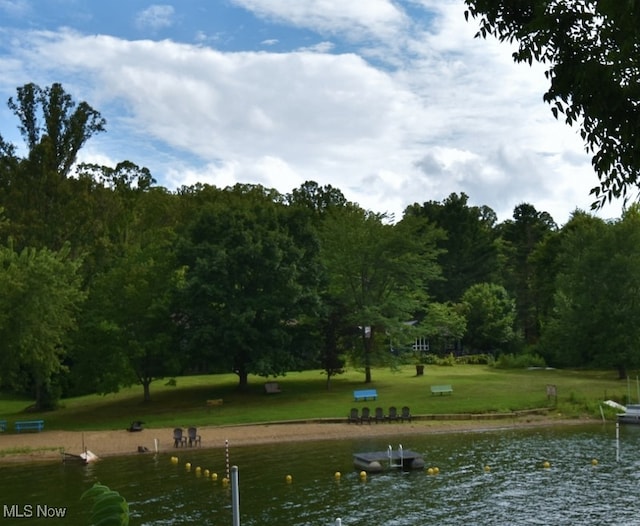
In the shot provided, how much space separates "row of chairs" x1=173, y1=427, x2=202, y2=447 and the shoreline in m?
0.36

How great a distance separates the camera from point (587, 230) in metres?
68.3

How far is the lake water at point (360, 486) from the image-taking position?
76.8ft

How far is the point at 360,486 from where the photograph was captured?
28.0 m

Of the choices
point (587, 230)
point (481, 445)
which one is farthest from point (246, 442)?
point (587, 230)

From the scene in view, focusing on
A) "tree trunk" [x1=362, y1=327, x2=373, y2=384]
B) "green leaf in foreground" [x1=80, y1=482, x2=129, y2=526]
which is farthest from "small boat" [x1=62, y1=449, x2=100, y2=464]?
"green leaf in foreground" [x1=80, y1=482, x2=129, y2=526]

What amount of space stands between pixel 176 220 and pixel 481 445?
5784 cm

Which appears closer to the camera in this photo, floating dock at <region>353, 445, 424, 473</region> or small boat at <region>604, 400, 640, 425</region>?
floating dock at <region>353, 445, 424, 473</region>

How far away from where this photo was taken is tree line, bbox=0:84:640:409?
46.1 meters

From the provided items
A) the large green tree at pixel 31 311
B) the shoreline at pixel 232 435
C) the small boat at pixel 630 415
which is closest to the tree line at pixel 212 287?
the large green tree at pixel 31 311

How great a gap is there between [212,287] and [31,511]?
87.3 ft

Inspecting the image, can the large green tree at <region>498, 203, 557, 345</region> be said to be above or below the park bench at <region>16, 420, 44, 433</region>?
above

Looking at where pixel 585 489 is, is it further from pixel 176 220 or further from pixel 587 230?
pixel 176 220

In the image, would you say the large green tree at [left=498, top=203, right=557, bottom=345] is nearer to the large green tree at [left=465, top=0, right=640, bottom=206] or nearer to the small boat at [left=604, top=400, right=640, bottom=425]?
the small boat at [left=604, top=400, right=640, bottom=425]

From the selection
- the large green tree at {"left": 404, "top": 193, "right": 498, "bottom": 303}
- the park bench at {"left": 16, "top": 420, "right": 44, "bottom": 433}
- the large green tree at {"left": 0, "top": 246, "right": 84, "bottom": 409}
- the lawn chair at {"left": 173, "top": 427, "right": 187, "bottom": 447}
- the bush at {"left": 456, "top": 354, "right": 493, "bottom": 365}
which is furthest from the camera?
the large green tree at {"left": 404, "top": 193, "right": 498, "bottom": 303}
